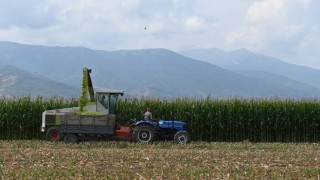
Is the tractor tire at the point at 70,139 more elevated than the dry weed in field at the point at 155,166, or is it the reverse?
the tractor tire at the point at 70,139

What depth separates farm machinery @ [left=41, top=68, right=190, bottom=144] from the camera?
2398cm

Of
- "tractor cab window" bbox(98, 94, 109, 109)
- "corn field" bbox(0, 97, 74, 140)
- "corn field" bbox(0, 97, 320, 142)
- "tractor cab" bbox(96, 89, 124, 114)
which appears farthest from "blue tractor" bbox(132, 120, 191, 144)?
"corn field" bbox(0, 97, 74, 140)

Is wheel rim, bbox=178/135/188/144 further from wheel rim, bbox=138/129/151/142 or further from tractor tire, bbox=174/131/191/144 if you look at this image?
wheel rim, bbox=138/129/151/142

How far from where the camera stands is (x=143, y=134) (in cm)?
2398

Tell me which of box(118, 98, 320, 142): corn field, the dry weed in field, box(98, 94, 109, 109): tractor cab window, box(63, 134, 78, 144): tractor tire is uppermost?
box(98, 94, 109, 109): tractor cab window

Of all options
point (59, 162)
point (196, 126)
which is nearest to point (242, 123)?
point (196, 126)

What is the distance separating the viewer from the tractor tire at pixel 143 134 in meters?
23.9

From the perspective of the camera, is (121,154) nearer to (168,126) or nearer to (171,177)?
(171,177)

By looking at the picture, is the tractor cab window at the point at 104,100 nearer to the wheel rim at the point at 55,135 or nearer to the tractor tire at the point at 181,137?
the wheel rim at the point at 55,135

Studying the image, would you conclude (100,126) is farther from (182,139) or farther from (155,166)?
(155,166)

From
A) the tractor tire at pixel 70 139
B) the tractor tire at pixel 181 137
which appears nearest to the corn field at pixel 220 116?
the tractor tire at pixel 181 137

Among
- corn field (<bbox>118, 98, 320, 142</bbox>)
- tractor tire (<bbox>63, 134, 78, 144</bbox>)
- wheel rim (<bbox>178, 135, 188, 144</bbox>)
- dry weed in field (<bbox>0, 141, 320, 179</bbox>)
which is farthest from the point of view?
corn field (<bbox>118, 98, 320, 142</bbox>)

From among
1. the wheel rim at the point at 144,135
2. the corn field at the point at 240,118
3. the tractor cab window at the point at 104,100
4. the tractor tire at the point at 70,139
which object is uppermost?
the tractor cab window at the point at 104,100

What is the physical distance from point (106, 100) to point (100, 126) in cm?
136
